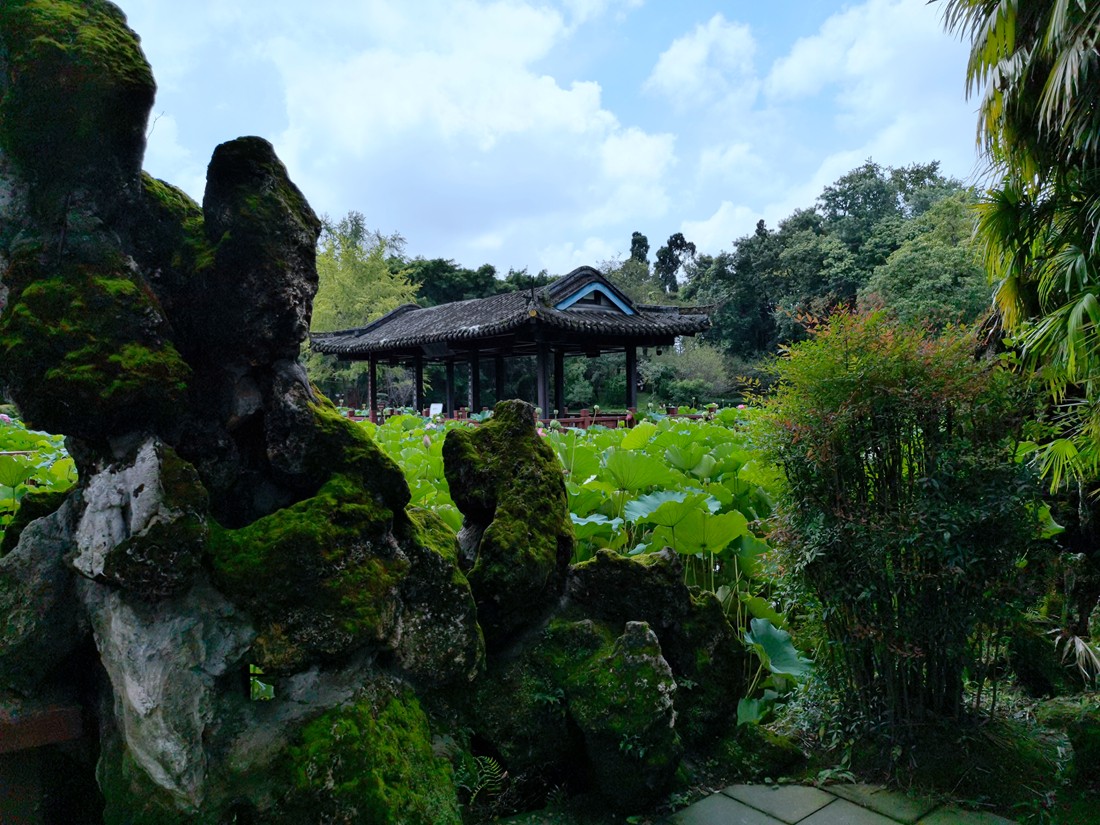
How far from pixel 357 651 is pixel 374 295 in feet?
98.7

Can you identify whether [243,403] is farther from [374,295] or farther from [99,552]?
[374,295]

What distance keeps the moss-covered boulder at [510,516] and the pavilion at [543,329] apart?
10175 mm

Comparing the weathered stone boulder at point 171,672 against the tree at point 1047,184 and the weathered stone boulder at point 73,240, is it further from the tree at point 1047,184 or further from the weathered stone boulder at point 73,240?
the tree at point 1047,184

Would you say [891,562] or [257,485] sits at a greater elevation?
[257,485]

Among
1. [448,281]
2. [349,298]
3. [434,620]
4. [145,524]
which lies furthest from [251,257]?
[448,281]

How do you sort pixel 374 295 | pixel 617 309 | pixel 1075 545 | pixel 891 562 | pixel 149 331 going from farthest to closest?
pixel 374 295 < pixel 617 309 < pixel 1075 545 < pixel 891 562 < pixel 149 331

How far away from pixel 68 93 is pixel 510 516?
5.81 ft

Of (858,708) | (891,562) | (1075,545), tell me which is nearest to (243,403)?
(891,562)

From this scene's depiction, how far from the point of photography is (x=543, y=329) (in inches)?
538

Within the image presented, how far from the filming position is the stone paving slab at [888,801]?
2455 mm

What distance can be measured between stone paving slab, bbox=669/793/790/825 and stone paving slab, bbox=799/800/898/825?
14 cm

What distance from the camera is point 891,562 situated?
2715 millimetres

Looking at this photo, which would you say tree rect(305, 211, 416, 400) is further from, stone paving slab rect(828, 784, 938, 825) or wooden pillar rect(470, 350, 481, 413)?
stone paving slab rect(828, 784, 938, 825)

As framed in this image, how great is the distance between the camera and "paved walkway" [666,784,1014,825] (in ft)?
7.79
